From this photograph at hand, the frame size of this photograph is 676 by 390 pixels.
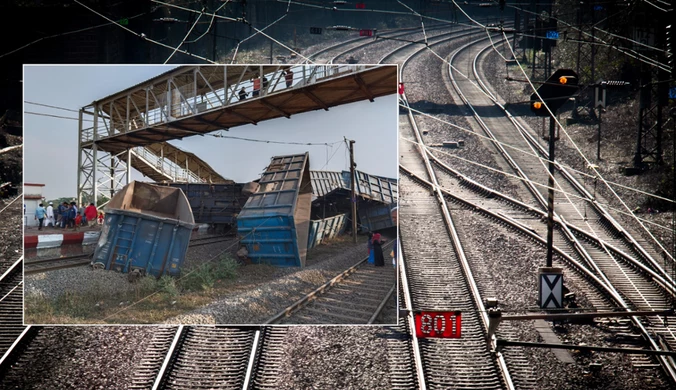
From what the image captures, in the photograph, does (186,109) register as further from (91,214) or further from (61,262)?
(61,262)

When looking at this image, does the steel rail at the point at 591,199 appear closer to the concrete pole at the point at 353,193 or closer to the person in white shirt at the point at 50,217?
the concrete pole at the point at 353,193

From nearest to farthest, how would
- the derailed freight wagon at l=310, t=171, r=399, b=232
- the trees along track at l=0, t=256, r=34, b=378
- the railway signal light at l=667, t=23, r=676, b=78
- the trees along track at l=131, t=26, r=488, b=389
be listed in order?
the trees along track at l=131, t=26, r=488, b=389, the derailed freight wagon at l=310, t=171, r=399, b=232, the trees along track at l=0, t=256, r=34, b=378, the railway signal light at l=667, t=23, r=676, b=78

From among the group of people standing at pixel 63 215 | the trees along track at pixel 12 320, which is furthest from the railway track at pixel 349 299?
the trees along track at pixel 12 320

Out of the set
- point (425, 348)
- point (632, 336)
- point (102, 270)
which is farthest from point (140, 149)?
point (632, 336)

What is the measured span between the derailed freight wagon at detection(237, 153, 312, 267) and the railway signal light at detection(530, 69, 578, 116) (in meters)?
3.70

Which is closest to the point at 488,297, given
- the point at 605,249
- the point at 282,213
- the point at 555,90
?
the point at 605,249

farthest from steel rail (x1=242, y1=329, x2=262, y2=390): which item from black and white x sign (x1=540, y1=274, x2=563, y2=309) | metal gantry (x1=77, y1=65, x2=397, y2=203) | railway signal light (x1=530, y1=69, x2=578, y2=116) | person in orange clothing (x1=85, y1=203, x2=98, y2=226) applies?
railway signal light (x1=530, y1=69, x2=578, y2=116)

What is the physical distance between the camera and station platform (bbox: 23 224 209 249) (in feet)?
30.3

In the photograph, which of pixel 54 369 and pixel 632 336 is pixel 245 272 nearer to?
pixel 54 369

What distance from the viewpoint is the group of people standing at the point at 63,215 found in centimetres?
919

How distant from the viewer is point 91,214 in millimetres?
9312

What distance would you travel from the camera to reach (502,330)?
9.95 metres

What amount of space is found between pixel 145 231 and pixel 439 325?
A: 4.44m

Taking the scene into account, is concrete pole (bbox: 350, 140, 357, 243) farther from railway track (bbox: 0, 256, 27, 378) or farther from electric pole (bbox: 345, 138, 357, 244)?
railway track (bbox: 0, 256, 27, 378)
